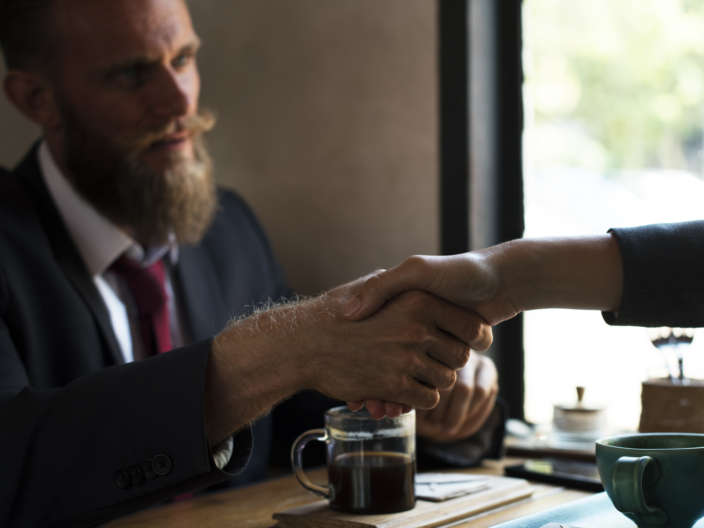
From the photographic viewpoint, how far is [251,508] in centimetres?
114

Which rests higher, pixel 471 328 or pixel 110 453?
pixel 471 328

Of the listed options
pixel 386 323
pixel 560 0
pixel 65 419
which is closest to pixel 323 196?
pixel 560 0

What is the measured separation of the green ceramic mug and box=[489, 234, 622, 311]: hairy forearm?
23 centimetres

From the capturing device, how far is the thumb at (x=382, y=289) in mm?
1070

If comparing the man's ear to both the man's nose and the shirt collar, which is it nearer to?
the shirt collar

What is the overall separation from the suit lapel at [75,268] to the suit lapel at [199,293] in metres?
0.21

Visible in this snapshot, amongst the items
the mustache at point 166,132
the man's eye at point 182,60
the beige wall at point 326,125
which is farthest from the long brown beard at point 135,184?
the beige wall at point 326,125

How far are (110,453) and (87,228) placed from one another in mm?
737

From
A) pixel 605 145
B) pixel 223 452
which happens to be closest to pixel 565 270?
pixel 223 452

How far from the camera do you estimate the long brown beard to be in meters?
1.69

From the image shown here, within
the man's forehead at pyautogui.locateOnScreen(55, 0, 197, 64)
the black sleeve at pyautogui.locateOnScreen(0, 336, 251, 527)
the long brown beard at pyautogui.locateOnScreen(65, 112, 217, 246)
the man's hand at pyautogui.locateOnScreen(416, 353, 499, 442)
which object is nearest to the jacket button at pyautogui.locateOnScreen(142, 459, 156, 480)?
the black sleeve at pyautogui.locateOnScreen(0, 336, 251, 527)

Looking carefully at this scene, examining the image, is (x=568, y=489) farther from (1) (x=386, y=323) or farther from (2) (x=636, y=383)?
(2) (x=636, y=383)

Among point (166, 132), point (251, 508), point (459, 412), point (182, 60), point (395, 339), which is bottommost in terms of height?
point (251, 508)

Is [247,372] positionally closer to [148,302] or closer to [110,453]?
[110,453]
